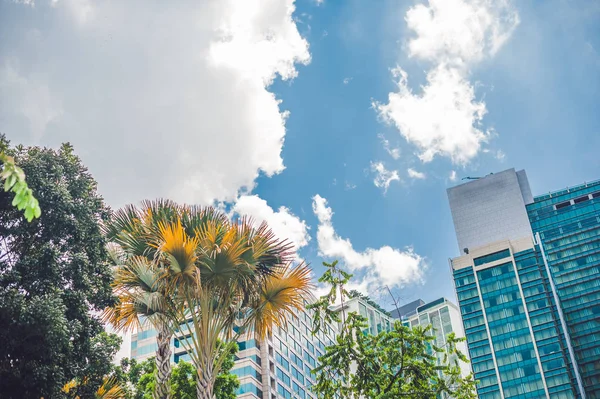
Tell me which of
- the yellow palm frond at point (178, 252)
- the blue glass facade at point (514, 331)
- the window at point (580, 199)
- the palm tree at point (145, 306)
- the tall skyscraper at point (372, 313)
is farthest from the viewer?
the tall skyscraper at point (372, 313)

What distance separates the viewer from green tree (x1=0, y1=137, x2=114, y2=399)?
597 inches

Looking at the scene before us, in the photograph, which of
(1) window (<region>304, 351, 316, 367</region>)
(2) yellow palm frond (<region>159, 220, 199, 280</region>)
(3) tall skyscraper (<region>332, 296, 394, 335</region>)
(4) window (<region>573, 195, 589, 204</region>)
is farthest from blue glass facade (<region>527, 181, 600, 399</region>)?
(2) yellow palm frond (<region>159, 220, 199, 280</region>)

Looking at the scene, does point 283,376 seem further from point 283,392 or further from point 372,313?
point 372,313

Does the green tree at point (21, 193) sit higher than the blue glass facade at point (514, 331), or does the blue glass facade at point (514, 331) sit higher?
the blue glass facade at point (514, 331)

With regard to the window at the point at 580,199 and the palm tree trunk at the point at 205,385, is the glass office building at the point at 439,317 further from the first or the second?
the palm tree trunk at the point at 205,385

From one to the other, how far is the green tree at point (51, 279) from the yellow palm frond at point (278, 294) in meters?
4.16

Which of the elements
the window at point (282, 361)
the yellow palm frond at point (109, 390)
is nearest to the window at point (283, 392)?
the window at point (282, 361)

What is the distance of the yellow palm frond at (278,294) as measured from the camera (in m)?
16.6

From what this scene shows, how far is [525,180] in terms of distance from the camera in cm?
14000

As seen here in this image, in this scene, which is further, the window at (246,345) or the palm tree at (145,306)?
the window at (246,345)

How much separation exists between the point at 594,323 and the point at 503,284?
1736cm

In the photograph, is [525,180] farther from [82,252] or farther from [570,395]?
[82,252]

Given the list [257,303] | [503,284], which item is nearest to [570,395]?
[503,284]

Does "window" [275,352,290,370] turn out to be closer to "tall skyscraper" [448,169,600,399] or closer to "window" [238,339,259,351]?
"window" [238,339,259,351]
